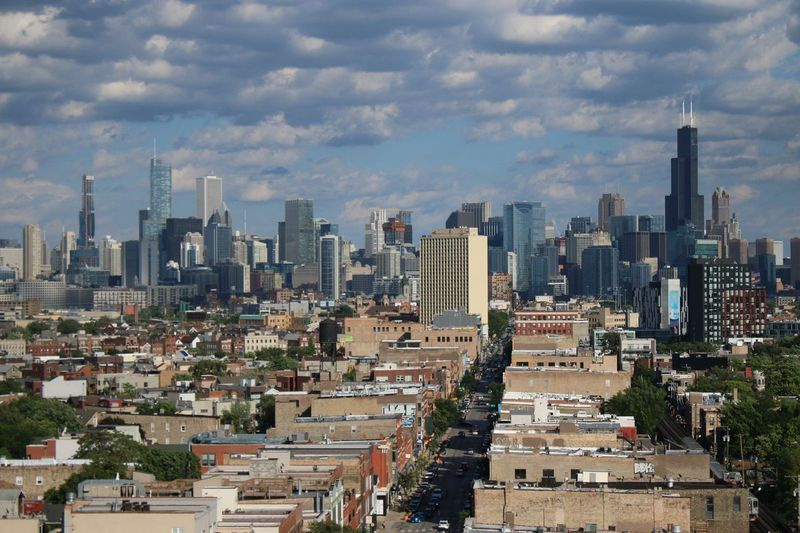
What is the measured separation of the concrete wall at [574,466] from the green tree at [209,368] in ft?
288

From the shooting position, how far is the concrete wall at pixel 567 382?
107125 mm

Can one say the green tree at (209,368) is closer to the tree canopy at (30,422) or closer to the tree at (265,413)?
the tree canopy at (30,422)

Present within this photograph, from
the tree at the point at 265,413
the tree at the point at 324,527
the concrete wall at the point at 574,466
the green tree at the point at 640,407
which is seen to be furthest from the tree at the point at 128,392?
the tree at the point at 324,527

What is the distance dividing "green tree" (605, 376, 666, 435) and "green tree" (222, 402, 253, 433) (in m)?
21.2

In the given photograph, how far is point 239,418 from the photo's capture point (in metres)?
103

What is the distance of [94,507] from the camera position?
160ft

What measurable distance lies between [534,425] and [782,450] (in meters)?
11.8

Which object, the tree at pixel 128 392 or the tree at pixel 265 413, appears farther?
the tree at pixel 128 392

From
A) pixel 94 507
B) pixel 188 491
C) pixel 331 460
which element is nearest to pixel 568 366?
pixel 331 460

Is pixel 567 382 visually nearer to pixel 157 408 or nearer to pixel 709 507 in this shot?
pixel 157 408

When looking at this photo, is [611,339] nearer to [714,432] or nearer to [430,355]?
[430,355]

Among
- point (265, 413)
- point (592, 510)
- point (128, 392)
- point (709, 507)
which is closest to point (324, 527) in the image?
point (592, 510)

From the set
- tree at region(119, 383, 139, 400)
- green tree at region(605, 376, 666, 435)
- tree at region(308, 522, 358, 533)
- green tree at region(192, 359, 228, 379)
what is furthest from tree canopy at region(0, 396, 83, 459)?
green tree at region(192, 359, 228, 379)

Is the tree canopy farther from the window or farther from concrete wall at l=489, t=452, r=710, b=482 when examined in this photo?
the window
